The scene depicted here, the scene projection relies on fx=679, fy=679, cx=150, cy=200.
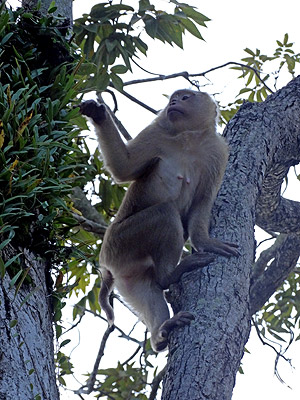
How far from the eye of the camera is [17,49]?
3.17m

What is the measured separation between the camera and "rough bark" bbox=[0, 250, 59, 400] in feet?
6.57

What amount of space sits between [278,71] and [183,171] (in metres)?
1.58

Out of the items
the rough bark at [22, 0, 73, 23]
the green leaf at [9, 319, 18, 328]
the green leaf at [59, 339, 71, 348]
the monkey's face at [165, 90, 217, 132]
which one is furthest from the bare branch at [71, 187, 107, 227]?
the green leaf at [9, 319, 18, 328]

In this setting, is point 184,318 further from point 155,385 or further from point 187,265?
point 155,385

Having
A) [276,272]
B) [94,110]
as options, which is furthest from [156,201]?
[276,272]

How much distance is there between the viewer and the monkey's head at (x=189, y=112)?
4945 mm

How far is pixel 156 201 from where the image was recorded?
4.55 m

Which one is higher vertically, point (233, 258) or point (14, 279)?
point (233, 258)

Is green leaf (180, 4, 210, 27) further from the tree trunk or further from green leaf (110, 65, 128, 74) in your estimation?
the tree trunk

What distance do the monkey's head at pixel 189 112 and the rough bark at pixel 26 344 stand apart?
263 cm

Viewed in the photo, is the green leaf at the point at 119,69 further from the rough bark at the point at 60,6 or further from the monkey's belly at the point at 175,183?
the rough bark at the point at 60,6

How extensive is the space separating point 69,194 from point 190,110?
214 cm

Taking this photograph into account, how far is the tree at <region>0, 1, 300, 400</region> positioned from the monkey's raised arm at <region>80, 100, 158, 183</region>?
0.46 feet

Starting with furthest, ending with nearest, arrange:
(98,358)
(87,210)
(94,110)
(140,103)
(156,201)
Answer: (140,103)
(87,210)
(98,358)
(156,201)
(94,110)
